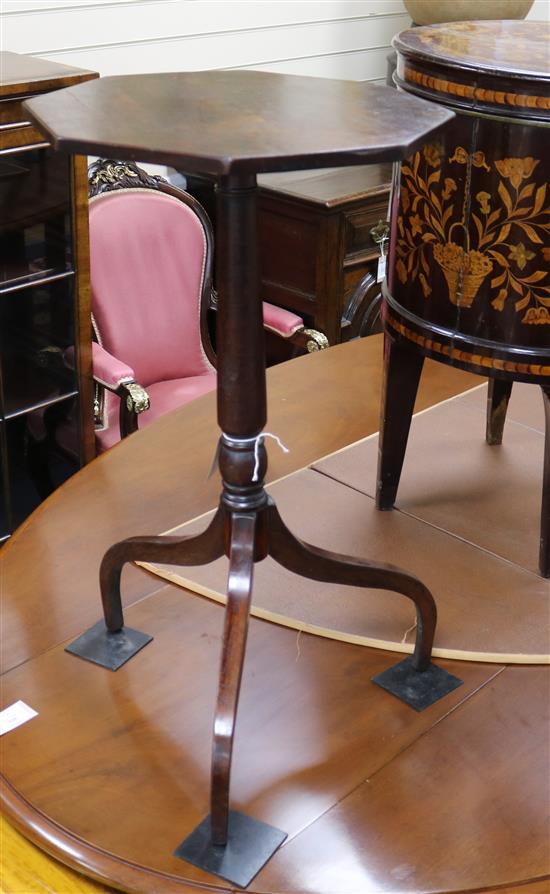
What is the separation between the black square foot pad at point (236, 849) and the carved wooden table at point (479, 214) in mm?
605

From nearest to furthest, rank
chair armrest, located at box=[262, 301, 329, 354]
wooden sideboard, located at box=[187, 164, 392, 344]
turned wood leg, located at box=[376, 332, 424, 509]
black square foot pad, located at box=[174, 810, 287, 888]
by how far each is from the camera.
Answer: black square foot pad, located at box=[174, 810, 287, 888] < turned wood leg, located at box=[376, 332, 424, 509] < chair armrest, located at box=[262, 301, 329, 354] < wooden sideboard, located at box=[187, 164, 392, 344]

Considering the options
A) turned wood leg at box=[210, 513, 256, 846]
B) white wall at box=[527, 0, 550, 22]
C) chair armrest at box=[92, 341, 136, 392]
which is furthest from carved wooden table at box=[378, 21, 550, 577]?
white wall at box=[527, 0, 550, 22]

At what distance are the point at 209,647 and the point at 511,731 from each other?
37 centimetres

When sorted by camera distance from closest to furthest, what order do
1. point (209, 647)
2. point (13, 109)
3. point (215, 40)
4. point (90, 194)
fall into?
1. point (209, 647)
2. point (13, 109)
3. point (90, 194)
4. point (215, 40)

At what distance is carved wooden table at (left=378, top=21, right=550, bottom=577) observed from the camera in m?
1.22

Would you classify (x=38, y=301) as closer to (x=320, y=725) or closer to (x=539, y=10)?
(x=320, y=725)

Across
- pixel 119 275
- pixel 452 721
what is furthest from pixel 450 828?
pixel 119 275

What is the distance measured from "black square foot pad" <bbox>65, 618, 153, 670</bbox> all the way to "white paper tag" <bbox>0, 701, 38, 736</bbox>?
11cm

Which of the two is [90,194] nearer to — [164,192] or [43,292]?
[164,192]

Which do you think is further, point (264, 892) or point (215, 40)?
point (215, 40)

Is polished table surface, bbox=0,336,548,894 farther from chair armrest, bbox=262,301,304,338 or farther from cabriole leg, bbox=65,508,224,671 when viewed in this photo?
chair armrest, bbox=262,301,304,338

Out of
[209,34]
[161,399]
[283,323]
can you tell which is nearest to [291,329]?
[283,323]

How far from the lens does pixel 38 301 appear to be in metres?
2.10

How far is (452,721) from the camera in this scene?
1.18m
